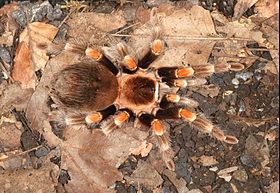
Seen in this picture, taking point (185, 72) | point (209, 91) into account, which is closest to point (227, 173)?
point (209, 91)

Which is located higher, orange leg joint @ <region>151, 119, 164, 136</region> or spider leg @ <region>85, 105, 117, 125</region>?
spider leg @ <region>85, 105, 117, 125</region>

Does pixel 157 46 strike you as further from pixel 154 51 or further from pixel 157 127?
pixel 157 127

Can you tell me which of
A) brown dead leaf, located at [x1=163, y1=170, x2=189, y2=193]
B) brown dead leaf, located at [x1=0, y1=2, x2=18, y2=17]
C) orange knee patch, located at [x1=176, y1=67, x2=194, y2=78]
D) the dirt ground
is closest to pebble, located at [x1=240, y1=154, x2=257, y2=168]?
the dirt ground

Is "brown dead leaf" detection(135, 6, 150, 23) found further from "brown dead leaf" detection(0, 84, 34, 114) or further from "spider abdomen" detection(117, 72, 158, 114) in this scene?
"brown dead leaf" detection(0, 84, 34, 114)

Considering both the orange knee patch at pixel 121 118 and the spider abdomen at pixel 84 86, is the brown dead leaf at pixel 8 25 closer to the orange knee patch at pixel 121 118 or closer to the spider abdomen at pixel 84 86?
the spider abdomen at pixel 84 86

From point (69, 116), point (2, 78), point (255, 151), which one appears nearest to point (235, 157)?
point (255, 151)

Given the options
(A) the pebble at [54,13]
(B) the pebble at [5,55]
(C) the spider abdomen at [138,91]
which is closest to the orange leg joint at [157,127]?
(C) the spider abdomen at [138,91]

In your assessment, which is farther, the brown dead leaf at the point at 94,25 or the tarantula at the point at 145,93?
the brown dead leaf at the point at 94,25
